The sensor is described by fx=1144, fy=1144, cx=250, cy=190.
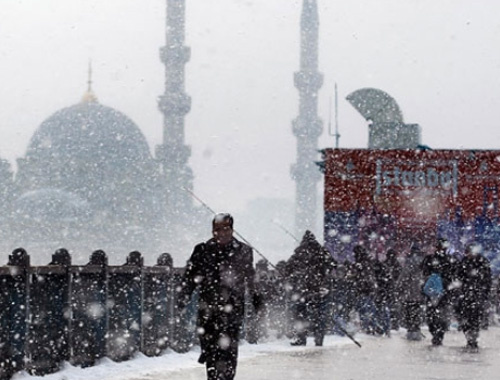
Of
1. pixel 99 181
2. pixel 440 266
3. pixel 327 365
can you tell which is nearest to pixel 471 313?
pixel 440 266

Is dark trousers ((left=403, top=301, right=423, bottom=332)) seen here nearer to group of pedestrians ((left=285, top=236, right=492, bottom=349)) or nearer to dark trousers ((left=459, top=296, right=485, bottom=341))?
group of pedestrians ((left=285, top=236, right=492, bottom=349))

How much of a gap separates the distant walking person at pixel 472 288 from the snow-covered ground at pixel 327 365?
0.31 m

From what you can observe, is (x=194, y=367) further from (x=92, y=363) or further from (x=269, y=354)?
(x=269, y=354)

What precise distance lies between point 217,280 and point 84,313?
11.0ft

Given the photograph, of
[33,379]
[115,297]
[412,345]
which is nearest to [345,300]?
[412,345]

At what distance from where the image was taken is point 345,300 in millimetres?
19078

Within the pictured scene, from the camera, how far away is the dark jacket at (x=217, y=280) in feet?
24.5

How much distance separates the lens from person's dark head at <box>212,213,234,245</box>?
24.2 ft

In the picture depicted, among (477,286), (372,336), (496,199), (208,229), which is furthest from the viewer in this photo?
(208,229)

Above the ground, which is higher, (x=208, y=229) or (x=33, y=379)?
(x=208, y=229)

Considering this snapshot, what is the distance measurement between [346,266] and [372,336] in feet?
5.43

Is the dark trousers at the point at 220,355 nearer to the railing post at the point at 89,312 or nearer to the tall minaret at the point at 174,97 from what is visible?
the railing post at the point at 89,312

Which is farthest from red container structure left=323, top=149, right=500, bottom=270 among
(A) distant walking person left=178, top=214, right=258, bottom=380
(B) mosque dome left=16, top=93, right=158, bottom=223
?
(B) mosque dome left=16, top=93, right=158, bottom=223

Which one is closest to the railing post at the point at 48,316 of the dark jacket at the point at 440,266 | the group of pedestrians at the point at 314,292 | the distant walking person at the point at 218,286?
the group of pedestrians at the point at 314,292
